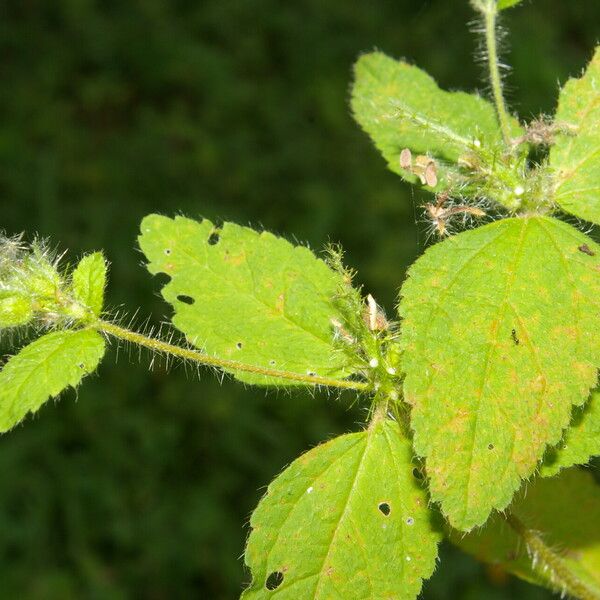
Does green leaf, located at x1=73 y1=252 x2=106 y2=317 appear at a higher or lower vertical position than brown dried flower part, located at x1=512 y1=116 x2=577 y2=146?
lower

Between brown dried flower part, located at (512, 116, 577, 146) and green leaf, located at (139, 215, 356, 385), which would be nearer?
brown dried flower part, located at (512, 116, 577, 146)

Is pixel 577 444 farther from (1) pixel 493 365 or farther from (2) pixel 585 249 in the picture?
(2) pixel 585 249

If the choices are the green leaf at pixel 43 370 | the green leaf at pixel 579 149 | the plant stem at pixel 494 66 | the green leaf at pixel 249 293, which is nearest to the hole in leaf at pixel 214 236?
the green leaf at pixel 249 293

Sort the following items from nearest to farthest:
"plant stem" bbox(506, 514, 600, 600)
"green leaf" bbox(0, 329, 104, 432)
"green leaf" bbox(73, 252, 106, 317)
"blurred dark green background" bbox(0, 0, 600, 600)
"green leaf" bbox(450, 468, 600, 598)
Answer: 1. "green leaf" bbox(0, 329, 104, 432)
2. "green leaf" bbox(73, 252, 106, 317)
3. "plant stem" bbox(506, 514, 600, 600)
4. "green leaf" bbox(450, 468, 600, 598)
5. "blurred dark green background" bbox(0, 0, 600, 600)

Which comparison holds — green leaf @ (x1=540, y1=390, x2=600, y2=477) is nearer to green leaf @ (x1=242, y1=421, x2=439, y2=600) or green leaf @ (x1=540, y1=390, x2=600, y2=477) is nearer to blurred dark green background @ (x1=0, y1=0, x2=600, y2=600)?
green leaf @ (x1=242, y1=421, x2=439, y2=600)

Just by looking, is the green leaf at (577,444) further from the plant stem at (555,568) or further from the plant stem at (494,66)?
the plant stem at (494,66)

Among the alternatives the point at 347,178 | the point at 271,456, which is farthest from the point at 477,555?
the point at 347,178

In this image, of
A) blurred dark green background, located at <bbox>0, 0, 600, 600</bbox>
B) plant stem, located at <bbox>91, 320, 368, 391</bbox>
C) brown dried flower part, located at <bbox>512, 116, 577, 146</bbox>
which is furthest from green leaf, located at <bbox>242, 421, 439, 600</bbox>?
blurred dark green background, located at <bbox>0, 0, 600, 600</bbox>
